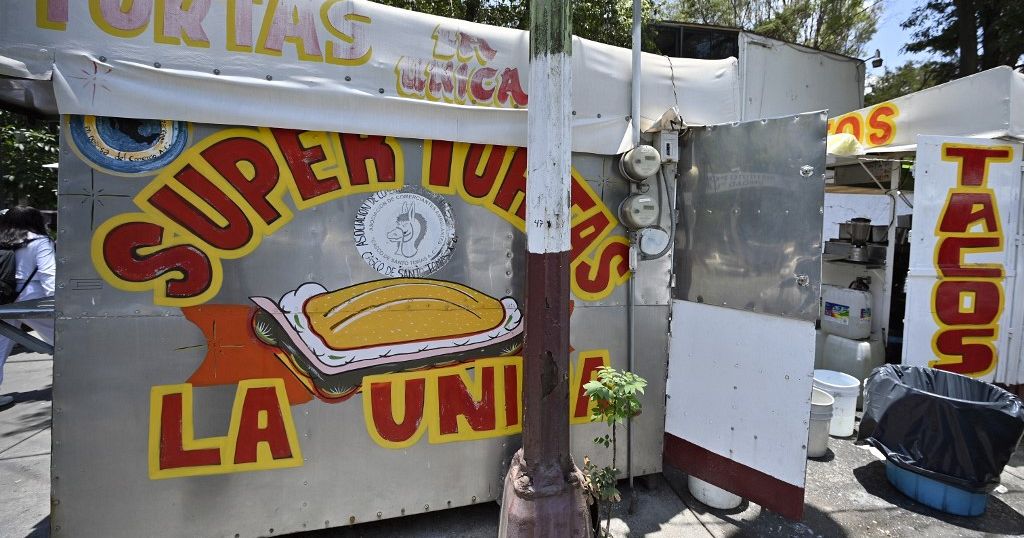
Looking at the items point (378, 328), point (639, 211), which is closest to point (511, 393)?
point (378, 328)

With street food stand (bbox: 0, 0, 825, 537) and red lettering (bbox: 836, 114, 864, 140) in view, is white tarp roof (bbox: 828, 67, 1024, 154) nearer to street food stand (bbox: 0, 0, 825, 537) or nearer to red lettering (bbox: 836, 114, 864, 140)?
red lettering (bbox: 836, 114, 864, 140)

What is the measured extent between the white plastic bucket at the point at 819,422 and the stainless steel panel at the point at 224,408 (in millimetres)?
2245

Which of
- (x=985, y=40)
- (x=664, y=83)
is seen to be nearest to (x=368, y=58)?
(x=664, y=83)

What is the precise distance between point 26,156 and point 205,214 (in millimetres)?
9200

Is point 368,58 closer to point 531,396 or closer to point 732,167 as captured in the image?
point 531,396

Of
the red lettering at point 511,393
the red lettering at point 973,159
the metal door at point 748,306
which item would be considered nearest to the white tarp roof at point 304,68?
the metal door at point 748,306

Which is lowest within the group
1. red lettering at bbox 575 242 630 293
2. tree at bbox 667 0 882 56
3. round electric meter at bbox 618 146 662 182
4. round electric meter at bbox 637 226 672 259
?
red lettering at bbox 575 242 630 293

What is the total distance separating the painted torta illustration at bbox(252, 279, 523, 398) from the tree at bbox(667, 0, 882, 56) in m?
16.5

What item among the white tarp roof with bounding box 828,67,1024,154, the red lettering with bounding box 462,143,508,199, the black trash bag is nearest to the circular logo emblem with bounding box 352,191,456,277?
the red lettering with bounding box 462,143,508,199

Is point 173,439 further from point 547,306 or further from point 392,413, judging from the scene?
point 547,306

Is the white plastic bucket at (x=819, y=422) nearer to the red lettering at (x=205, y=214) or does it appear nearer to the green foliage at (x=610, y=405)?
the green foliage at (x=610, y=405)

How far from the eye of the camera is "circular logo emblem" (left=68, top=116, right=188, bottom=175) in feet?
8.89

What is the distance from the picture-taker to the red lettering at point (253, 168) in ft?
9.60

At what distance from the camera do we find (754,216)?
11.2 ft
